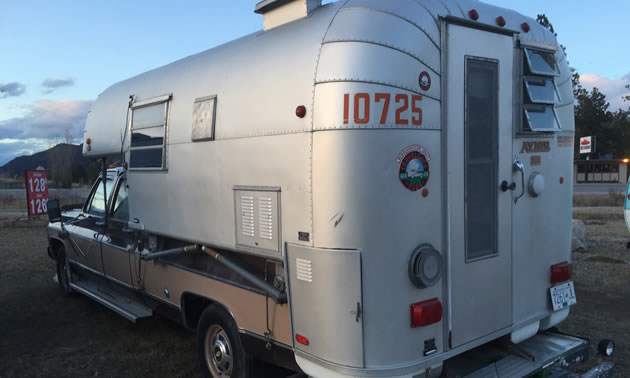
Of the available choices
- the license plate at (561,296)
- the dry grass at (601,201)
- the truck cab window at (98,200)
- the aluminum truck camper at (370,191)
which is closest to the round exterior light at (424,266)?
the aluminum truck camper at (370,191)

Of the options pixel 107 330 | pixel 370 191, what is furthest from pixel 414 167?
pixel 107 330

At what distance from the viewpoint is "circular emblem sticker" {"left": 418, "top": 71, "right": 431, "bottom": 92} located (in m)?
3.00

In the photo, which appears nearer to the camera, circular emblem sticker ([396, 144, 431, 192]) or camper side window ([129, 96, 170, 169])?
circular emblem sticker ([396, 144, 431, 192])

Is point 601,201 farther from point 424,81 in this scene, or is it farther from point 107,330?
point 424,81

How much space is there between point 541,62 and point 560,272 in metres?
1.64

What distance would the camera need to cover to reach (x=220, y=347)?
391 cm

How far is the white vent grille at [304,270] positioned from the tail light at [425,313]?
65 centimetres

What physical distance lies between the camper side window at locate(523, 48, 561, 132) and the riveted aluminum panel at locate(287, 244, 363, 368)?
179 centimetres

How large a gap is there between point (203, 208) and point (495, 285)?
89.8 inches

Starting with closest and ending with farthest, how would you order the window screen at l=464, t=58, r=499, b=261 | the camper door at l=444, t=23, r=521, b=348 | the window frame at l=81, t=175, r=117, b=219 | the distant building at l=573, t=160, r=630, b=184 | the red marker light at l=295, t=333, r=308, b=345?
the red marker light at l=295, t=333, r=308, b=345 < the camper door at l=444, t=23, r=521, b=348 < the window screen at l=464, t=58, r=499, b=261 < the window frame at l=81, t=175, r=117, b=219 < the distant building at l=573, t=160, r=630, b=184

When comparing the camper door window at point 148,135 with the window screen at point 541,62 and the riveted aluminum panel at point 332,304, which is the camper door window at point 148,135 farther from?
the window screen at point 541,62

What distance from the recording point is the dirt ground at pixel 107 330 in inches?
188

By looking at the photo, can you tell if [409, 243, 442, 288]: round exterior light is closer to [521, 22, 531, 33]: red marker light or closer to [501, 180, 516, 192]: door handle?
[501, 180, 516, 192]: door handle

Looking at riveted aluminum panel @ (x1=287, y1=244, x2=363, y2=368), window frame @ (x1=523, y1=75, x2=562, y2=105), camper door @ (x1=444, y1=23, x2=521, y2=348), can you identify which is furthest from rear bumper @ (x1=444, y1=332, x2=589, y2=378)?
window frame @ (x1=523, y1=75, x2=562, y2=105)
